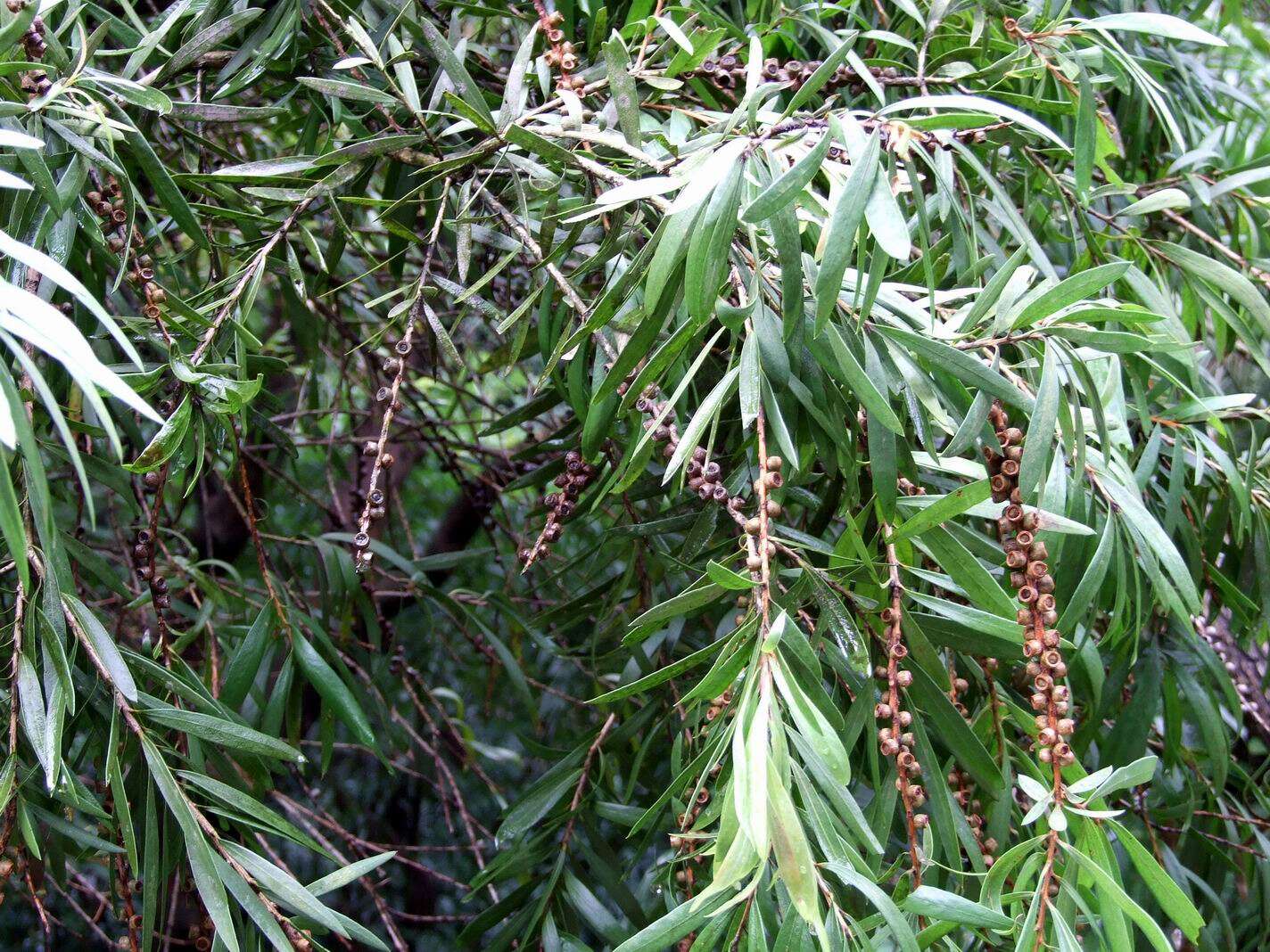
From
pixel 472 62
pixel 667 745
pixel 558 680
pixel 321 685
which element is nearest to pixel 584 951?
pixel 667 745

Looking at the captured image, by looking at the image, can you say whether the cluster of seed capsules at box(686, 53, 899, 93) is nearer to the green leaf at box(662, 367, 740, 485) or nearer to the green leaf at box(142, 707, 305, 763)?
the green leaf at box(662, 367, 740, 485)

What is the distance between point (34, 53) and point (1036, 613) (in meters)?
0.68

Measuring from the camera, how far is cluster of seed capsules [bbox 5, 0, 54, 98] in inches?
25.3

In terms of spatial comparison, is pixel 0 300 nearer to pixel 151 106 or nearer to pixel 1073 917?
pixel 151 106

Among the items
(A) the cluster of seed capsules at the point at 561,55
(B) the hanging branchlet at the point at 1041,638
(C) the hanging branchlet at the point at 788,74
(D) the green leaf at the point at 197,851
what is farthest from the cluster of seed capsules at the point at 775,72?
(D) the green leaf at the point at 197,851

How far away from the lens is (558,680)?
1798 millimetres

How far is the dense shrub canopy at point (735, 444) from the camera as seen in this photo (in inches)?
21.0

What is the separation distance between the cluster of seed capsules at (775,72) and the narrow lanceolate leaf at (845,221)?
0.25 metres

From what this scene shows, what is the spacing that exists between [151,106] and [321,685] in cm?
46

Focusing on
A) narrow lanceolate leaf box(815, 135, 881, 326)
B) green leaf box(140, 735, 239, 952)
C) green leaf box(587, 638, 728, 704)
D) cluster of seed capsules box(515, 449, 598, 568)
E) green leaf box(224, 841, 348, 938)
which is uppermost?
narrow lanceolate leaf box(815, 135, 881, 326)

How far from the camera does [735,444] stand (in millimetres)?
806

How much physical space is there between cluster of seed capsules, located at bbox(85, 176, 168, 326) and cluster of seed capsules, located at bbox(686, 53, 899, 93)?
420 millimetres

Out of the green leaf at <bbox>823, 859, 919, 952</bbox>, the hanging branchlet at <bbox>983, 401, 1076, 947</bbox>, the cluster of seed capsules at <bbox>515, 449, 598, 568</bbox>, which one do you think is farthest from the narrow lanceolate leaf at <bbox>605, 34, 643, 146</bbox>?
the green leaf at <bbox>823, 859, 919, 952</bbox>

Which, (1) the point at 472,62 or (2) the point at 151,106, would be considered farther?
(1) the point at 472,62
